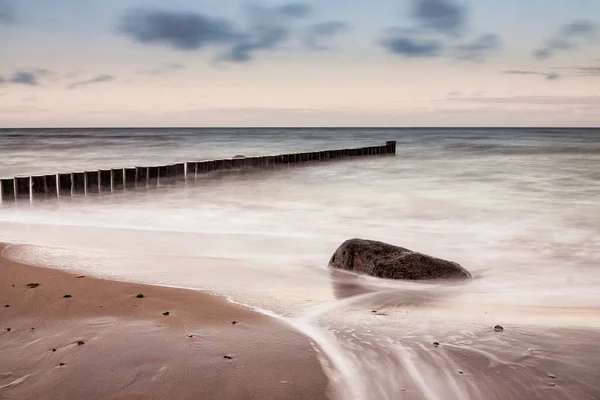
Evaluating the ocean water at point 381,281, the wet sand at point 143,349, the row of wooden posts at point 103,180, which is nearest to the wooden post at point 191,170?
the row of wooden posts at point 103,180

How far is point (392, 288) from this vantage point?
224 inches

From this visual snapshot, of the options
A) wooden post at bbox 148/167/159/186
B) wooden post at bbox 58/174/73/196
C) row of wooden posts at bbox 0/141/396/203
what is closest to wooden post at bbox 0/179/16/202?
row of wooden posts at bbox 0/141/396/203

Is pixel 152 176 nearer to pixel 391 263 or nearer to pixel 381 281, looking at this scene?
pixel 391 263

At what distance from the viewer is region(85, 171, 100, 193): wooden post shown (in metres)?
15.9

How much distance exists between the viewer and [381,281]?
5926 millimetres

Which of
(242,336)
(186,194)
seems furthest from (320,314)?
(186,194)

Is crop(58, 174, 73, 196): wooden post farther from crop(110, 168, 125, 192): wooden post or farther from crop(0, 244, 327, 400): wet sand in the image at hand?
crop(0, 244, 327, 400): wet sand

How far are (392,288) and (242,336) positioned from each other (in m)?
2.13

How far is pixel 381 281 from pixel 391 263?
0.86 feet

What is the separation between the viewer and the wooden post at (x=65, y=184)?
15076 millimetres

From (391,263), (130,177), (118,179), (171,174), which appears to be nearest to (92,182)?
(118,179)

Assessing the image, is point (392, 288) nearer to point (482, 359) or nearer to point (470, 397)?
point (482, 359)

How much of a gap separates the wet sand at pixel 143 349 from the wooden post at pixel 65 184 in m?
10.6

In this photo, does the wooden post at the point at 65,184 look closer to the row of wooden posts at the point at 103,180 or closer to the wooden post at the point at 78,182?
the row of wooden posts at the point at 103,180
